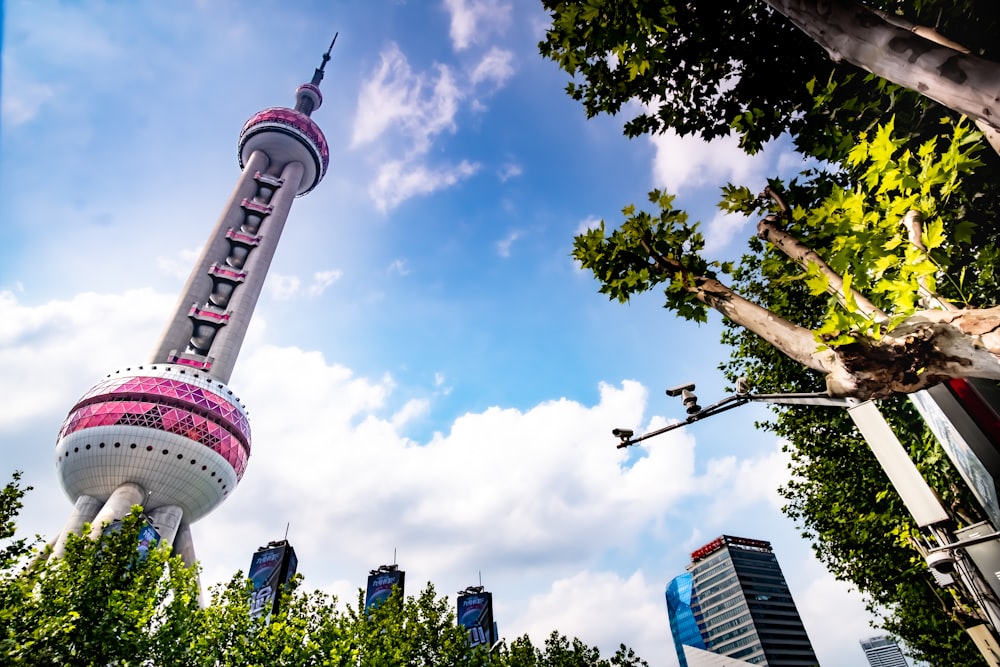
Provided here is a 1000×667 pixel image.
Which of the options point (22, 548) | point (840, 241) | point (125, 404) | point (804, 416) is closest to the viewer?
point (840, 241)

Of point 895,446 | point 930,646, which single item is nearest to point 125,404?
point 895,446

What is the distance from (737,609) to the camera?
388 ft

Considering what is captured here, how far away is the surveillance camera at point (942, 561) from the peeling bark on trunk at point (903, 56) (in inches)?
176

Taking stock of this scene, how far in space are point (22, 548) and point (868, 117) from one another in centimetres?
2258

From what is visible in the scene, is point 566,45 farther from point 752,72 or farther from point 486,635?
point 486,635

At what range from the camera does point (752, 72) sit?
27.0ft

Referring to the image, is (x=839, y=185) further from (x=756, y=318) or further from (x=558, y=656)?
(x=558, y=656)

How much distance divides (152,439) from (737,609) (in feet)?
418

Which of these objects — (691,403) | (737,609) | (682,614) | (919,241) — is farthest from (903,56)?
(682,614)

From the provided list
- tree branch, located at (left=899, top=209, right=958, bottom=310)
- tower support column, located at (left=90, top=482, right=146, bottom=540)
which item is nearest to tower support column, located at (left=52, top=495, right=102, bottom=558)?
tower support column, located at (left=90, top=482, right=146, bottom=540)

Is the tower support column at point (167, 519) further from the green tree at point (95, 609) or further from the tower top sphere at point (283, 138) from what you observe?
the tower top sphere at point (283, 138)

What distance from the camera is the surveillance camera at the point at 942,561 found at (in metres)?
5.36

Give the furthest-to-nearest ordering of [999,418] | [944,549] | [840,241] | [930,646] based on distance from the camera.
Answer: [930,646] < [999,418] < [944,549] < [840,241]

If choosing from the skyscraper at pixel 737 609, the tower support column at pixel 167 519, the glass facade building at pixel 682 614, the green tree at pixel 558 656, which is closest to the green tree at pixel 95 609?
the green tree at pixel 558 656
